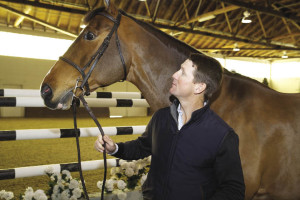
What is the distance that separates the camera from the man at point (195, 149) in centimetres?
121

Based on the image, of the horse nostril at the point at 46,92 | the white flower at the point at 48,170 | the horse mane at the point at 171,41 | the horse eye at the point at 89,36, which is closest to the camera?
the horse nostril at the point at 46,92

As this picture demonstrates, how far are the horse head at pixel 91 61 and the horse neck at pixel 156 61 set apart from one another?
9 centimetres

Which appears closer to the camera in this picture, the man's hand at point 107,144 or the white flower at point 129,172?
the man's hand at point 107,144

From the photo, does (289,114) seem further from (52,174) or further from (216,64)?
(52,174)

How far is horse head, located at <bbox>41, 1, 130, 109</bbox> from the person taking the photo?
170 centimetres

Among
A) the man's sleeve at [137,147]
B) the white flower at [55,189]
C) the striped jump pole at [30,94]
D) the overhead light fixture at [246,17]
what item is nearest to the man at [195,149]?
the man's sleeve at [137,147]

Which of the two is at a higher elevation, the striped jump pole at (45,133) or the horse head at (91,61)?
the horse head at (91,61)

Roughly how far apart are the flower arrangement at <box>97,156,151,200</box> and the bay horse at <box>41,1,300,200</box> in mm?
1270

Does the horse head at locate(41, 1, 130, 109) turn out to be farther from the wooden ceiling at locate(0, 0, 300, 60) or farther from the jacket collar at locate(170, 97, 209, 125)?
the wooden ceiling at locate(0, 0, 300, 60)

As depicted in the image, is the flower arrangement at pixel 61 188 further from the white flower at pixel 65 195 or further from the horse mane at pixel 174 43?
the horse mane at pixel 174 43

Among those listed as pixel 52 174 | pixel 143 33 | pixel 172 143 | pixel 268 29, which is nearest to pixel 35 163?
pixel 52 174

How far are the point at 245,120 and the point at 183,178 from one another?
0.69 meters

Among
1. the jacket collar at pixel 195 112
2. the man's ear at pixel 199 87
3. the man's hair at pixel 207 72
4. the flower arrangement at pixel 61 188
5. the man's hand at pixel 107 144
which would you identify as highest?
the man's hair at pixel 207 72

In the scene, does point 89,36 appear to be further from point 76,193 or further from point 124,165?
point 124,165
